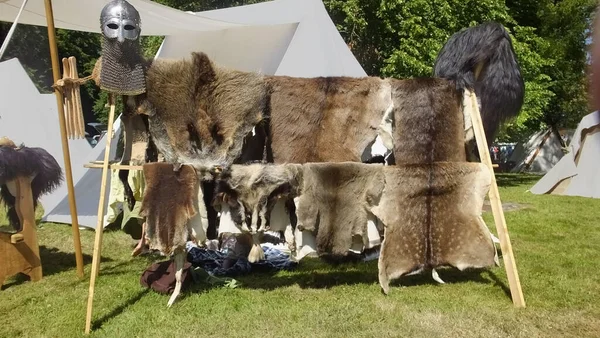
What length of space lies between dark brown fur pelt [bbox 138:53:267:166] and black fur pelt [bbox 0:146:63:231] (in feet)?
4.54

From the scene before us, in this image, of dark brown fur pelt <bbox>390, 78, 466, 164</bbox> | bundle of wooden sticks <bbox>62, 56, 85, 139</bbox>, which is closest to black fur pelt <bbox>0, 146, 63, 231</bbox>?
bundle of wooden sticks <bbox>62, 56, 85, 139</bbox>

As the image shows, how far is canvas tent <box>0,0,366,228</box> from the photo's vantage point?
18.5 feet

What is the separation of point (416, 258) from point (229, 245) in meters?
1.54

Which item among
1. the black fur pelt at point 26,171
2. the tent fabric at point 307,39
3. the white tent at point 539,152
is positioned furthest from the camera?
the white tent at point 539,152

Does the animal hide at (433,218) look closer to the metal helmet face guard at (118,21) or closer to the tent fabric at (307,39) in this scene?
the metal helmet face guard at (118,21)

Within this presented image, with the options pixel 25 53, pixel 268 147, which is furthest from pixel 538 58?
pixel 25 53

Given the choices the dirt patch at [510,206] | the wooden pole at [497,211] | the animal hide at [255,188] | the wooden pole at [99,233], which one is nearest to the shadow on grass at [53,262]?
the wooden pole at [99,233]

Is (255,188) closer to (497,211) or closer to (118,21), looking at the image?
(118,21)

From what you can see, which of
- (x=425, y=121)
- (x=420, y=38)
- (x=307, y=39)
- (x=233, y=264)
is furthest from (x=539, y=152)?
(x=233, y=264)

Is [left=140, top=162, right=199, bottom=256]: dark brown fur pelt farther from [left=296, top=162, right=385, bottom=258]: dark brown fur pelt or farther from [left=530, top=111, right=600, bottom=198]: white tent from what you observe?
[left=530, top=111, right=600, bottom=198]: white tent

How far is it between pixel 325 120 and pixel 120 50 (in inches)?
53.5

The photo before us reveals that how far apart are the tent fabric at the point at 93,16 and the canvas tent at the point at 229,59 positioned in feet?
0.05

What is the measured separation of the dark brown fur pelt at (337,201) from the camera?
125 inches

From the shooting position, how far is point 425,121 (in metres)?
3.32
